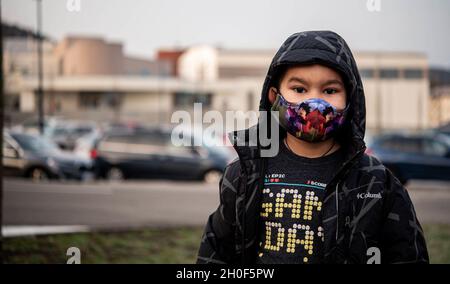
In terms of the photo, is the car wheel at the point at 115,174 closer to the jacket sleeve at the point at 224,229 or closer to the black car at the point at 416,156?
the black car at the point at 416,156

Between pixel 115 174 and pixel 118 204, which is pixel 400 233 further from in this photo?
pixel 115 174

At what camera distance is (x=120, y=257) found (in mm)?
5664

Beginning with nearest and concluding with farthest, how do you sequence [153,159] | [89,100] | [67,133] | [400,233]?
[400,233]
[153,159]
[67,133]
[89,100]

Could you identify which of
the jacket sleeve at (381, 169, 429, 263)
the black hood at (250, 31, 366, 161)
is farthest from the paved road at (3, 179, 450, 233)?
the jacket sleeve at (381, 169, 429, 263)

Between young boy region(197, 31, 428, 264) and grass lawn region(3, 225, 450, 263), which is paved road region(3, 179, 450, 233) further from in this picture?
young boy region(197, 31, 428, 264)

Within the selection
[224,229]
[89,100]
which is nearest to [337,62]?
[224,229]

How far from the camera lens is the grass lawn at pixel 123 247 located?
5.39m

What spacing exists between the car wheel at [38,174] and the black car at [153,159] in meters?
2.43

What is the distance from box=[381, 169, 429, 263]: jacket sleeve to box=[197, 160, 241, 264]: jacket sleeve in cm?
53

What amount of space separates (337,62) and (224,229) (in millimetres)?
722

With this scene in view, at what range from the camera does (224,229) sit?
210 cm
